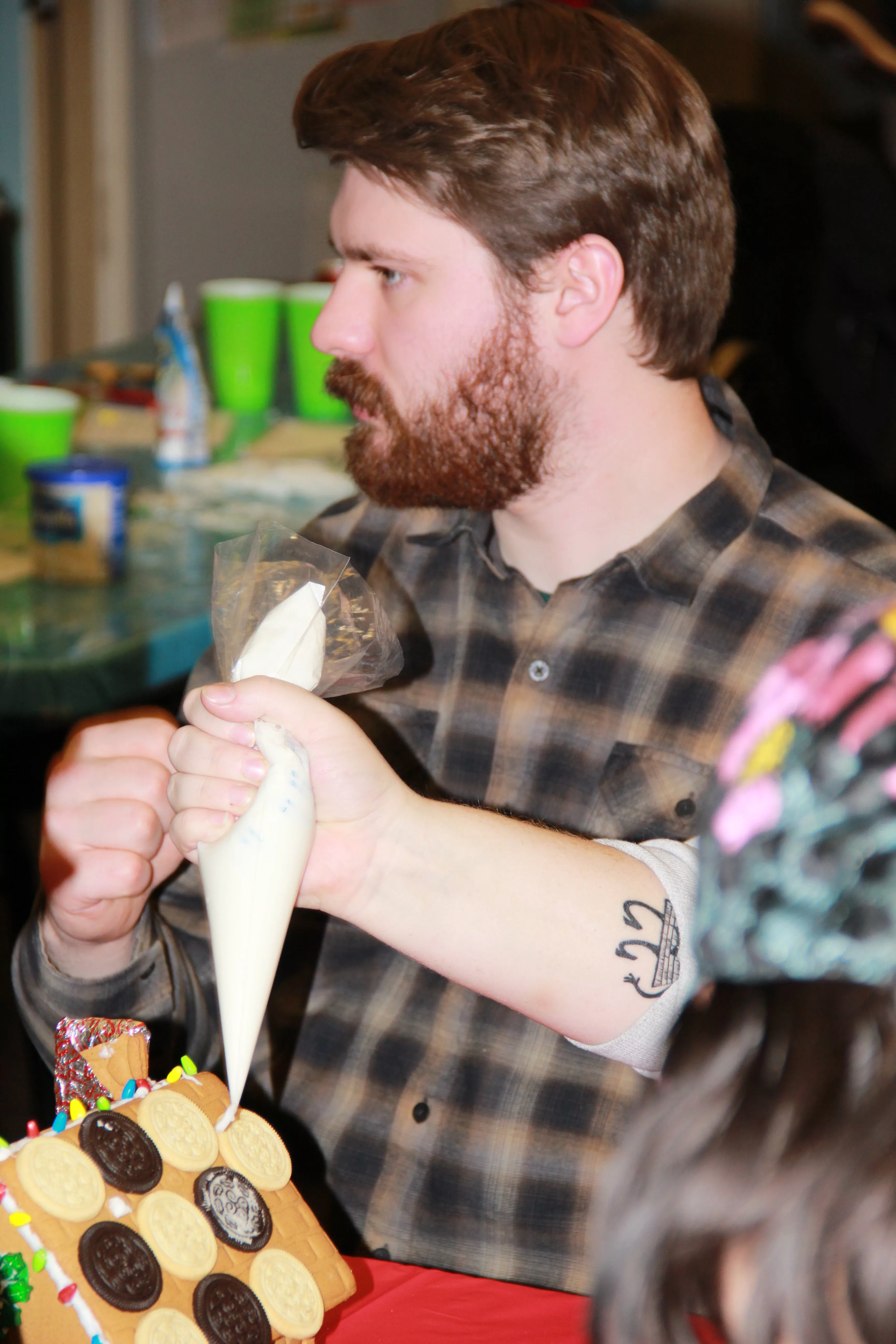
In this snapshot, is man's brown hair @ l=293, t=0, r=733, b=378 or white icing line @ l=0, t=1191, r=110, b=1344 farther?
man's brown hair @ l=293, t=0, r=733, b=378

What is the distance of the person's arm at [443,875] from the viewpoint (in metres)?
0.74

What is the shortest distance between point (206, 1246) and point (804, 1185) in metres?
0.35

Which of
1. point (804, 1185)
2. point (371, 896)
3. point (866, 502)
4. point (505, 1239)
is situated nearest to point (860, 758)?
point (804, 1185)

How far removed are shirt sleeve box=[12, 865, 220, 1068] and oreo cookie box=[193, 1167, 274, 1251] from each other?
367mm

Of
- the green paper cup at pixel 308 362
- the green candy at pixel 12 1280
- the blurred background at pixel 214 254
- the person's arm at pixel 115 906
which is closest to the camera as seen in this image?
the green candy at pixel 12 1280

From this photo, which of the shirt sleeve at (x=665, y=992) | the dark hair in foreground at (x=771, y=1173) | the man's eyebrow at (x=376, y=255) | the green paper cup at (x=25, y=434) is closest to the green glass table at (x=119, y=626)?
the green paper cup at (x=25, y=434)

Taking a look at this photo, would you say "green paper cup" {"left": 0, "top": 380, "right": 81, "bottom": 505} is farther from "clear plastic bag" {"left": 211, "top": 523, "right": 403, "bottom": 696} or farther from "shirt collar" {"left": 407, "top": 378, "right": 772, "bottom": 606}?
"clear plastic bag" {"left": 211, "top": 523, "right": 403, "bottom": 696}

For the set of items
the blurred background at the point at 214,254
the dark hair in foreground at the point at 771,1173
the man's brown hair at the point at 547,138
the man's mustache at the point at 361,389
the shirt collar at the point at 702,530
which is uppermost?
the man's brown hair at the point at 547,138

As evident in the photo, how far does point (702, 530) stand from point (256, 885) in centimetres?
63

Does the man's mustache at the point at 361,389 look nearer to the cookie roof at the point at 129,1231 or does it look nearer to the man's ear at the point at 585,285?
the man's ear at the point at 585,285

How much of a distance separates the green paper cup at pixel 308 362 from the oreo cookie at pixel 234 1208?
1.96 meters

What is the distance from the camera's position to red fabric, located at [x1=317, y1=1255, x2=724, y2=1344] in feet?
2.48

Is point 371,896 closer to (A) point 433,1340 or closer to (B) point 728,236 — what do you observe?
(A) point 433,1340

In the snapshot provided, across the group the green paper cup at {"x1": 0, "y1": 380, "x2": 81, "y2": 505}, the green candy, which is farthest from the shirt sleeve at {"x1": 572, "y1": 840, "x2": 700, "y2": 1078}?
the green paper cup at {"x1": 0, "y1": 380, "x2": 81, "y2": 505}
